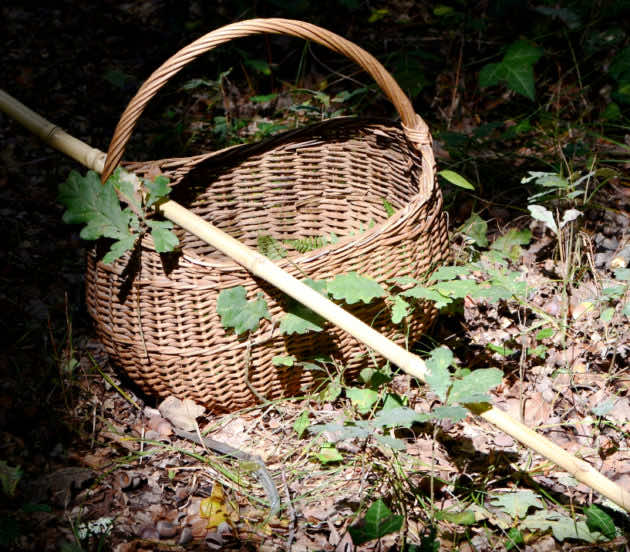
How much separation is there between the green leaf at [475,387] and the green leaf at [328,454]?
0.43m

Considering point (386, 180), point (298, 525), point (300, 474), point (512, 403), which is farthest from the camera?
point (386, 180)

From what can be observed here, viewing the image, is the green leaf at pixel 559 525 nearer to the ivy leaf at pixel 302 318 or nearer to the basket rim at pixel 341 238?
the ivy leaf at pixel 302 318

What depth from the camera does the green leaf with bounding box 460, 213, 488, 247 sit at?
2389mm

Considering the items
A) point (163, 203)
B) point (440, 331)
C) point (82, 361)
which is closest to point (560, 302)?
point (440, 331)

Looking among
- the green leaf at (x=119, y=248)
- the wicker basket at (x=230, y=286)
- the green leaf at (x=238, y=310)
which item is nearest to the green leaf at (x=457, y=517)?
the wicker basket at (x=230, y=286)

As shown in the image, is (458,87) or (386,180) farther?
(458,87)

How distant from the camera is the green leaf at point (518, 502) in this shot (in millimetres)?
1493

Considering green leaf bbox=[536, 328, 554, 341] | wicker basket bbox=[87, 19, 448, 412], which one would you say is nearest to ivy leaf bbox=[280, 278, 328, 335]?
wicker basket bbox=[87, 19, 448, 412]

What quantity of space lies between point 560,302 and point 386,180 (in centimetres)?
80

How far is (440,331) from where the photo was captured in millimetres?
2168

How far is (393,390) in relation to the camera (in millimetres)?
1918

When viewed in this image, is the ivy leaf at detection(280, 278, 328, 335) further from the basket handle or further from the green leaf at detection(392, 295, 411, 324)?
the basket handle

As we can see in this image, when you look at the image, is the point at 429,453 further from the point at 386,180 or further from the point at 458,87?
the point at 458,87

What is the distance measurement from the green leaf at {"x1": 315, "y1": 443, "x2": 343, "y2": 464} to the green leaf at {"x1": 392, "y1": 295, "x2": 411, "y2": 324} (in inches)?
16.3
